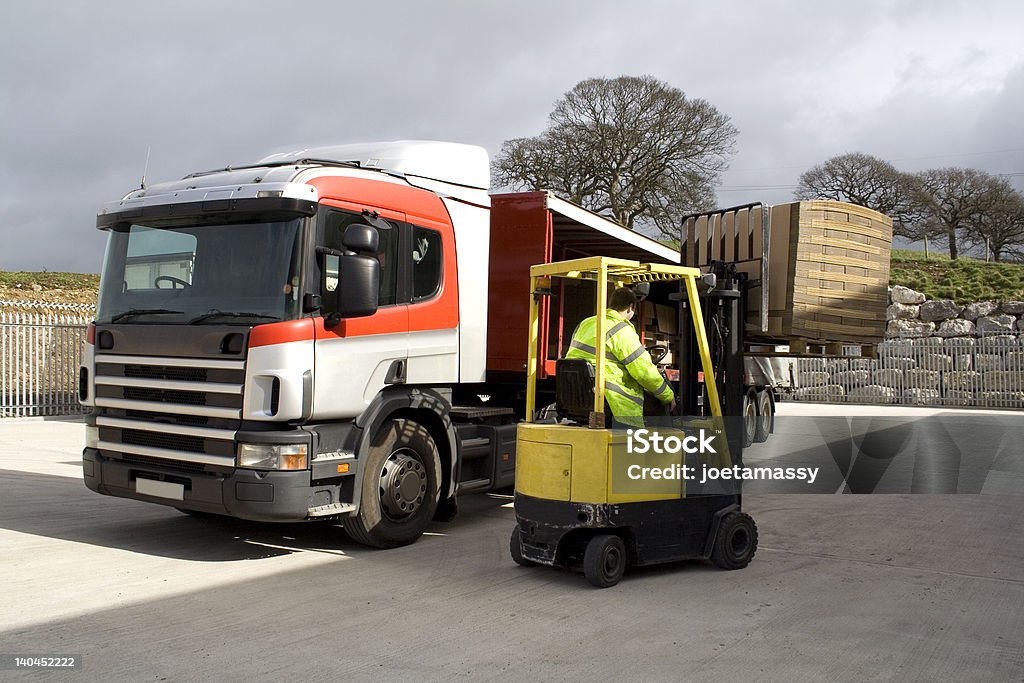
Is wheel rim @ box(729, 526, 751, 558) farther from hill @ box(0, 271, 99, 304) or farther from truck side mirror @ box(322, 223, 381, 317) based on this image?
hill @ box(0, 271, 99, 304)

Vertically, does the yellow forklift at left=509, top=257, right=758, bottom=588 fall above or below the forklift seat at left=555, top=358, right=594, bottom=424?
below

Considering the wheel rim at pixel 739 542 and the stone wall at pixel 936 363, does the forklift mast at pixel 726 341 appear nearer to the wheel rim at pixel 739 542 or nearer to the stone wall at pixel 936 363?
the wheel rim at pixel 739 542

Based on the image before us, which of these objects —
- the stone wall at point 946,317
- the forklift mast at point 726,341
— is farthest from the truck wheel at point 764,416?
the stone wall at point 946,317

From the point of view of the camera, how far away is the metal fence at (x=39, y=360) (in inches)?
696

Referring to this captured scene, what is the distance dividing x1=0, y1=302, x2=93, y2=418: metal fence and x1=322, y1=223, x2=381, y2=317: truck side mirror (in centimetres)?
1414

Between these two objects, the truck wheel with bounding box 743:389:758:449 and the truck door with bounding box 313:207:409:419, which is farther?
the truck wheel with bounding box 743:389:758:449

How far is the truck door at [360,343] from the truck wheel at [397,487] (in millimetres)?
428

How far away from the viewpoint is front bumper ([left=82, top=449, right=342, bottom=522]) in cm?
603

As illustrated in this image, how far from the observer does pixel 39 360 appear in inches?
714

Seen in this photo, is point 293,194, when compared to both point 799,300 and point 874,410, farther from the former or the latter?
point 874,410

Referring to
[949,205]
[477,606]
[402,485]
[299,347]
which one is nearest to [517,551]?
[477,606]

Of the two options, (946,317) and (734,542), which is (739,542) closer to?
(734,542)

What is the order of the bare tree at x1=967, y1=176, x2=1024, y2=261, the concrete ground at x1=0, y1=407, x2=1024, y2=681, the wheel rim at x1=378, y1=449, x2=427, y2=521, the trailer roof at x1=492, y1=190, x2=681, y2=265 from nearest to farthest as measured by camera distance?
the concrete ground at x1=0, y1=407, x2=1024, y2=681 < the wheel rim at x1=378, y1=449, x2=427, y2=521 < the trailer roof at x1=492, y1=190, x2=681, y2=265 < the bare tree at x1=967, y1=176, x2=1024, y2=261

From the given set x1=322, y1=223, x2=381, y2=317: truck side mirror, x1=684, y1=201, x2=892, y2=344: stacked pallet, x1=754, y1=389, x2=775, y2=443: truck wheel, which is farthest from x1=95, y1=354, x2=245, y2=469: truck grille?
x1=754, y1=389, x2=775, y2=443: truck wheel
